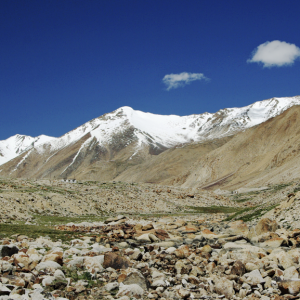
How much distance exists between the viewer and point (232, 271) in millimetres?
11383

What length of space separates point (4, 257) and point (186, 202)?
41834 millimetres

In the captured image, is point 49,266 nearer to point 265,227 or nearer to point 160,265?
point 160,265

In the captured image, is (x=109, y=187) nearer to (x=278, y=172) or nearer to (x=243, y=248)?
(x=243, y=248)

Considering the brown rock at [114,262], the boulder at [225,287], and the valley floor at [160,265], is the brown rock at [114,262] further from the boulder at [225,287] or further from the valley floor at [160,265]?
the boulder at [225,287]

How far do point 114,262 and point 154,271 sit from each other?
1.40 meters

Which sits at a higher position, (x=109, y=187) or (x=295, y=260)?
(x=109, y=187)

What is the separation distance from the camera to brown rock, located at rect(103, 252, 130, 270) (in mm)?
11859

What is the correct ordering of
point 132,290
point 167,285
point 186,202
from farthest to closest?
point 186,202 → point 167,285 → point 132,290

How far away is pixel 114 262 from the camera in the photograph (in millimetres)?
11906

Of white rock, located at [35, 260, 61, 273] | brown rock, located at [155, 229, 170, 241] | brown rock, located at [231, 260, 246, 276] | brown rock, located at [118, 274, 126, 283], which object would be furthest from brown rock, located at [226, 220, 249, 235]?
white rock, located at [35, 260, 61, 273]

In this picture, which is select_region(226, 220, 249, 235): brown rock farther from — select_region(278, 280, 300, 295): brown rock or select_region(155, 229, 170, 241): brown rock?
select_region(278, 280, 300, 295): brown rock

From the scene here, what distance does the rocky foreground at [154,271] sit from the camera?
9.78m

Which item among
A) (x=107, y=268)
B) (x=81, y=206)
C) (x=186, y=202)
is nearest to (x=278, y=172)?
(x=186, y=202)

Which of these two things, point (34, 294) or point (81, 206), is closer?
point (34, 294)
